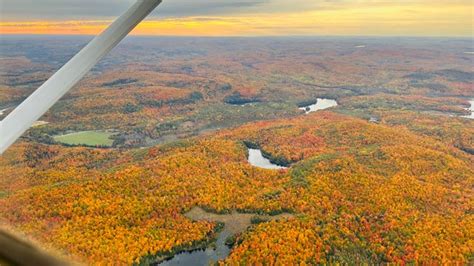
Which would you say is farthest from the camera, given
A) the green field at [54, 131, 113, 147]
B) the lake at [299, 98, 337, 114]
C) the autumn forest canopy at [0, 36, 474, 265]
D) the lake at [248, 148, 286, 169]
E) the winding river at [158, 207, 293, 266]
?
the lake at [299, 98, 337, 114]

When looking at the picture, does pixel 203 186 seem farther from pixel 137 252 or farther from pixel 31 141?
pixel 31 141

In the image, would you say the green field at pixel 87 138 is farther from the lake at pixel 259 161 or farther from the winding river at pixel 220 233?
the winding river at pixel 220 233

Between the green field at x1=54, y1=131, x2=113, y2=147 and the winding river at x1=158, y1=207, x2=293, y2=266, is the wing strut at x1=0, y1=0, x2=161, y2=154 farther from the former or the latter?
the green field at x1=54, y1=131, x2=113, y2=147

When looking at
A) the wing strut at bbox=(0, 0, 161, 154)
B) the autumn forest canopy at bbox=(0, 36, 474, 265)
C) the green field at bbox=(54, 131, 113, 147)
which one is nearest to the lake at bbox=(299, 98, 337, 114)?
the autumn forest canopy at bbox=(0, 36, 474, 265)

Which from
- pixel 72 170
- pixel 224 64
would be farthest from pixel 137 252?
pixel 224 64

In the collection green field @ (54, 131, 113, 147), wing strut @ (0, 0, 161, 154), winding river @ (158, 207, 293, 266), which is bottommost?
winding river @ (158, 207, 293, 266)

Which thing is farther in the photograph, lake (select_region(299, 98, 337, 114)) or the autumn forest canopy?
lake (select_region(299, 98, 337, 114))
